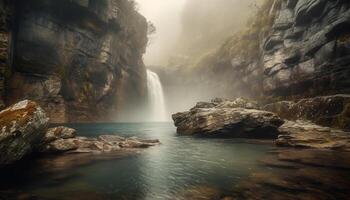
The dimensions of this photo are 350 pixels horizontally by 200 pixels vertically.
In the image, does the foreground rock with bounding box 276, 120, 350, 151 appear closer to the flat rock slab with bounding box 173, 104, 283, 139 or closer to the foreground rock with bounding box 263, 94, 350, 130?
the foreground rock with bounding box 263, 94, 350, 130

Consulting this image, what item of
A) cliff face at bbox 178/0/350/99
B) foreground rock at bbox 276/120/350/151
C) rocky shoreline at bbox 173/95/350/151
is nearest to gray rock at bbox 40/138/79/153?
rocky shoreline at bbox 173/95/350/151

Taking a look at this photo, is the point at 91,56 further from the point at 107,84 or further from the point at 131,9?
the point at 131,9

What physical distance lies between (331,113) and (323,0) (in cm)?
1649

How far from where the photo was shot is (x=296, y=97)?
34.8 meters

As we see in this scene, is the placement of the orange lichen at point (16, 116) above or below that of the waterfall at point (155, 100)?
below

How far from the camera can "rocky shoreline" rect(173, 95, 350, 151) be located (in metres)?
19.3

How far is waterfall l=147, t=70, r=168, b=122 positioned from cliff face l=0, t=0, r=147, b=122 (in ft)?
47.9

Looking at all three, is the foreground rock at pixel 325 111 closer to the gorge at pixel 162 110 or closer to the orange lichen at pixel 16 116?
the gorge at pixel 162 110

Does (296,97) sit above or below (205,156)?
above

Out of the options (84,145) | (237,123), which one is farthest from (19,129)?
(237,123)

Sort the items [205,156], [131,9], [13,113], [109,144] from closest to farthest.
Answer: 1. [13,113]
2. [205,156]
3. [109,144]
4. [131,9]

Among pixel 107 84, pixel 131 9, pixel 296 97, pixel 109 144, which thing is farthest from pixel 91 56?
pixel 296 97

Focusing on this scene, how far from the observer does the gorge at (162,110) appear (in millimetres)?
9977

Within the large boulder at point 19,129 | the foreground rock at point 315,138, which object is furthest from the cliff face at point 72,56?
the foreground rock at point 315,138
